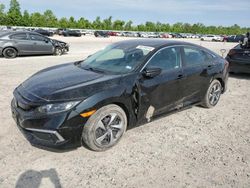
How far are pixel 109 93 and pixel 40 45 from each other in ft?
36.8

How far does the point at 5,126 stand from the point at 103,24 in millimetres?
98875

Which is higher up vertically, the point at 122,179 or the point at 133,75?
the point at 133,75

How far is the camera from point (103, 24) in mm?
98562

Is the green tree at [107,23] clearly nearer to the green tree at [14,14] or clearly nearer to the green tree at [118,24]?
the green tree at [118,24]

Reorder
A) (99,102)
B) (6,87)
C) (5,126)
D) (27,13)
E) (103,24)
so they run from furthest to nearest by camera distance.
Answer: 1. (103,24)
2. (27,13)
3. (6,87)
4. (5,126)
5. (99,102)

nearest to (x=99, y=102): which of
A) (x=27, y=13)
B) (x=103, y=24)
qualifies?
(x=27, y=13)

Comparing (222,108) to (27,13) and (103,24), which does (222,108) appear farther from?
(103,24)

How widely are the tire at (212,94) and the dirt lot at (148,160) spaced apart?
2.30 ft

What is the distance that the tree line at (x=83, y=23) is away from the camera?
72750 mm

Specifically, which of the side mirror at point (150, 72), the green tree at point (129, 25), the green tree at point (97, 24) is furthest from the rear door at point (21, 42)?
the green tree at point (129, 25)

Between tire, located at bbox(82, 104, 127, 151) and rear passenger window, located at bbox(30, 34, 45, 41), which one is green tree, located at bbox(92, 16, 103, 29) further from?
tire, located at bbox(82, 104, 127, 151)

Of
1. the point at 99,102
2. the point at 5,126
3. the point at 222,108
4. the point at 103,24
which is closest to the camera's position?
the point at 99,102

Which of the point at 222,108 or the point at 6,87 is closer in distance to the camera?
the point at 222,108

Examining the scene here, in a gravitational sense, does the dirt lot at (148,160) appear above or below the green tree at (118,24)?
above
